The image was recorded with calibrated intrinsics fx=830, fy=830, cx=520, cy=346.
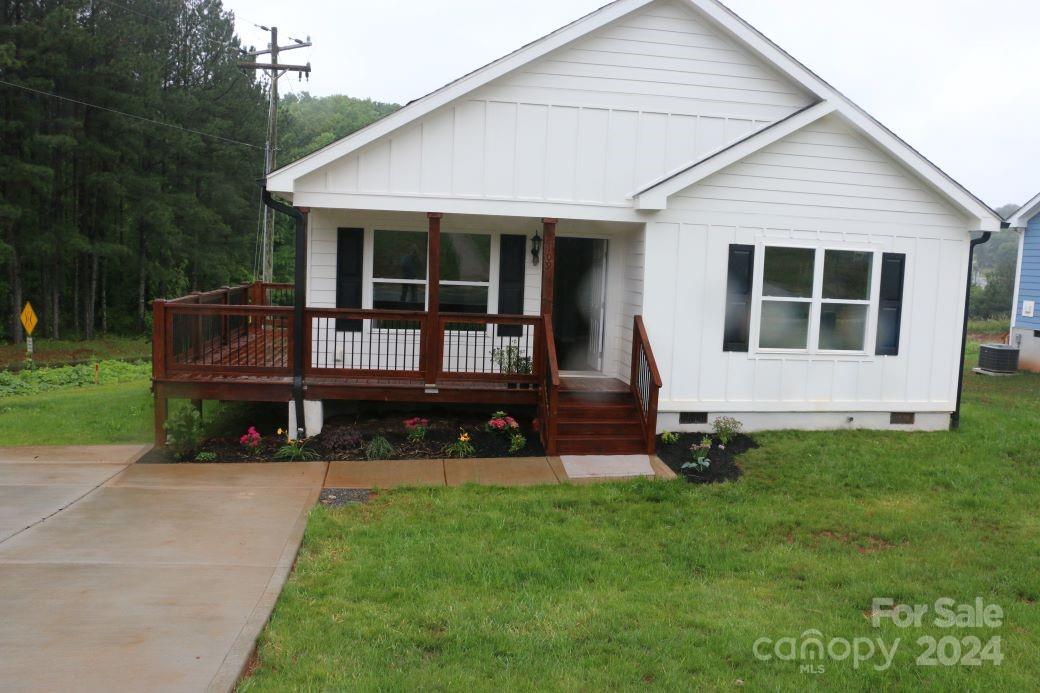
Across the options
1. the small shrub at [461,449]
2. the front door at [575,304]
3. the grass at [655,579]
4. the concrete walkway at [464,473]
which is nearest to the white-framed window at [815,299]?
the grass at [655,579]

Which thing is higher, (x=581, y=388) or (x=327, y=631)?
(x=581, y=388)

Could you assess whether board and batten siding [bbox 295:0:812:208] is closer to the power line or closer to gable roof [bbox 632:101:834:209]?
gable roof [bbox 632:101:834:209]

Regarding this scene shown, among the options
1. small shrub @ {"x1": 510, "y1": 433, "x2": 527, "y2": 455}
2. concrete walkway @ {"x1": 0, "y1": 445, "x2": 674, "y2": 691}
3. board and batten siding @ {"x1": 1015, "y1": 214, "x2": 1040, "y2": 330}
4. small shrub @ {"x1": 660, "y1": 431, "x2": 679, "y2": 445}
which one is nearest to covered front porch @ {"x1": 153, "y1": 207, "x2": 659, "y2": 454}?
small shrub @ {"x1": 510, "y1": 433, "x2": 527, "y2": 455}

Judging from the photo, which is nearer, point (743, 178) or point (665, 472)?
point (665, 472)

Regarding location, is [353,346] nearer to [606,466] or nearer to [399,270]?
[399,270]

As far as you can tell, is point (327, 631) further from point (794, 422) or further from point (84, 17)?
point (84, 17)

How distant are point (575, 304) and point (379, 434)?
12.8 ft

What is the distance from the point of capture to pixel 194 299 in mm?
11312

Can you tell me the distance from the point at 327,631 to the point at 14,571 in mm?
2646

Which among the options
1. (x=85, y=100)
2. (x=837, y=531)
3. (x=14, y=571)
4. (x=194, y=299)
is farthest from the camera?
(x=85, y=100)

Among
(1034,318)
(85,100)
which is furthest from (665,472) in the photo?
(85,100)

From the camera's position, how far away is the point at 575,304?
1273 centimetres

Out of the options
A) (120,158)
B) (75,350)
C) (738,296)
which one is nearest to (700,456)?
(738,296)

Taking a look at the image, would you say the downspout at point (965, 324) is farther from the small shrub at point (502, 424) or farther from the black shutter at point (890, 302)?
the small shrub at point (502, 424)
